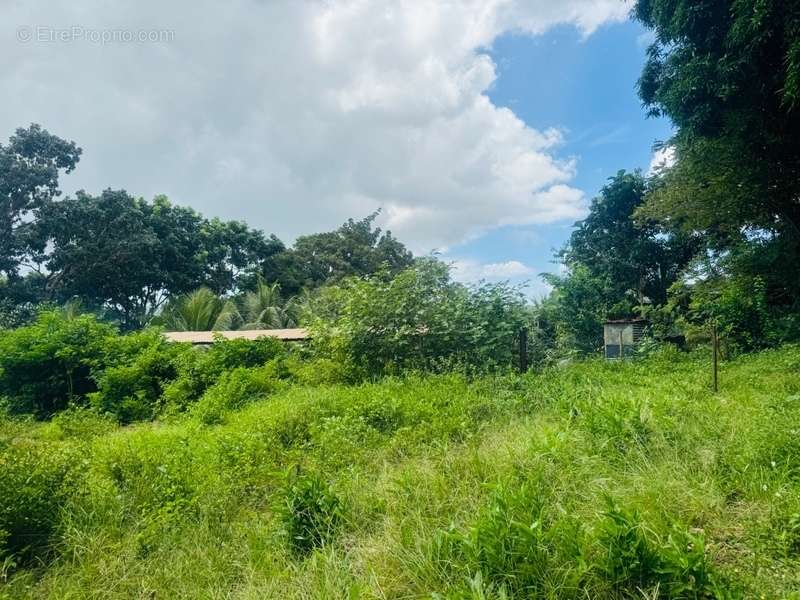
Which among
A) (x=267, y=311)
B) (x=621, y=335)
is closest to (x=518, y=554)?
(x=621, y=335)

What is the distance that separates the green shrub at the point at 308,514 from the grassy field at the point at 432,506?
11 millimetres

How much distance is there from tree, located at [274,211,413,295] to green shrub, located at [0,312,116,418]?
510 inches

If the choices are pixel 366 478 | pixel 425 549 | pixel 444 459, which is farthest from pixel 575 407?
pixel 425 549

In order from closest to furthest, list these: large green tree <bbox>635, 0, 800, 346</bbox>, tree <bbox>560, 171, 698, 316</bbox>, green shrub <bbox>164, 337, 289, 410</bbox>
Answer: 1. large green tree <bbox>635, 0, 800, 346</bbox>
2. green shrub <bbox>164, 337, 289, 410</bbox>
3. tree <bbox>560, 171, 698, 316</bbox>

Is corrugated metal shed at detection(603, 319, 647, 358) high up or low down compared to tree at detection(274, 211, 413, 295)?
down

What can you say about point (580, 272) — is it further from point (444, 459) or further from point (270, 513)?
point (270, 513)

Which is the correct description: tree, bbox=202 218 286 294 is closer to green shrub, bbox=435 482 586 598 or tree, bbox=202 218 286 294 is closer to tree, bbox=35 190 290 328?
tree, bbox=35 190 290 328

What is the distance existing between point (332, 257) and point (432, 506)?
19026 millimetres

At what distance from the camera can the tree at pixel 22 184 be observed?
15.1m

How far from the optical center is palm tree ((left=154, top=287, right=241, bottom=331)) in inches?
604

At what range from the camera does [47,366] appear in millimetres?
7789

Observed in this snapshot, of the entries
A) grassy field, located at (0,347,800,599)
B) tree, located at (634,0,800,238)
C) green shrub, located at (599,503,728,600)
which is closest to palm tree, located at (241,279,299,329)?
grassy field, located at (0,347,800,599)

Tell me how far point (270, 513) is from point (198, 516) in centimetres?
46

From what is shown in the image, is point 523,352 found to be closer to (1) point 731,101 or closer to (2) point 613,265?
(1) point 731,101
